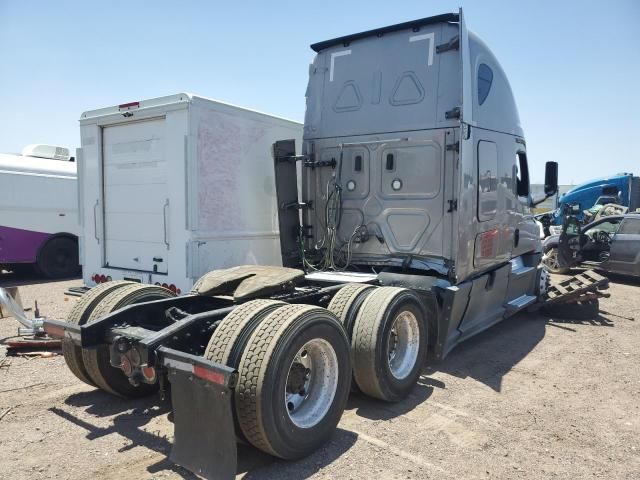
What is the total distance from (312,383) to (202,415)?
2.99 feet

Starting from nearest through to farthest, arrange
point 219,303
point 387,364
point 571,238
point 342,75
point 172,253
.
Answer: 1. point 387,364
2. point 219,303
3. point 172,253
4. point 342,75
5. point 571,238

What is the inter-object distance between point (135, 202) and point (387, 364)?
12.2ft

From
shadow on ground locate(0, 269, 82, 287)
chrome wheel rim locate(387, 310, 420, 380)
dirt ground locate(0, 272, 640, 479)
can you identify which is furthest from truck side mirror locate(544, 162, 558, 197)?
shadow on ground locate(0, 269, 82, 287)

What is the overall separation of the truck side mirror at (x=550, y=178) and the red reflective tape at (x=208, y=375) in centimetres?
588

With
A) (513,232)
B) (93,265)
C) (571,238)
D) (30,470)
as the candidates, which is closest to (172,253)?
(93,265)

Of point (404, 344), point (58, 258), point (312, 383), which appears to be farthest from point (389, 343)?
point (58, 258)

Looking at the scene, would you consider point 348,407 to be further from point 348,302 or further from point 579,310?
point 579,310

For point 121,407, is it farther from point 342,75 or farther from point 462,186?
point 342,75

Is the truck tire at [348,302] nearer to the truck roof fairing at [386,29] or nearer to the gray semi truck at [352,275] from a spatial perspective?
the gray semi truck at [352,275]

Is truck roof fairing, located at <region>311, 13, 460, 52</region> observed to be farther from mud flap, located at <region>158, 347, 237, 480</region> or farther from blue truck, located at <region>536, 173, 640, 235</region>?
blue truck, located at <region>536, 173, 640, 235</region>

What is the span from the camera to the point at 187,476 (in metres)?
3.04

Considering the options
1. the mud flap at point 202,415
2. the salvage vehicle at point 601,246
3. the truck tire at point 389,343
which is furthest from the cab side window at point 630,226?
the mud flap at point 202,415

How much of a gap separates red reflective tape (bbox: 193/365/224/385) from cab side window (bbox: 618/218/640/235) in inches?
433

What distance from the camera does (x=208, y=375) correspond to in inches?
111
